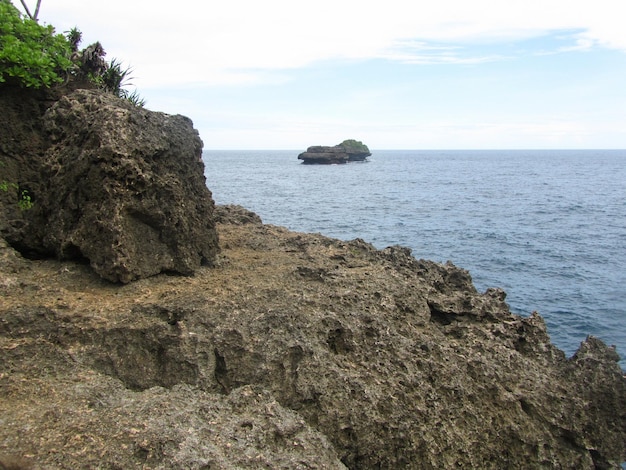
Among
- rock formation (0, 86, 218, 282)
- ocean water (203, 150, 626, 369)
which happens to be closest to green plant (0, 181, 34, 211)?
rock formation (0, 86, 218, 282)

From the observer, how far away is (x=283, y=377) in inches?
258

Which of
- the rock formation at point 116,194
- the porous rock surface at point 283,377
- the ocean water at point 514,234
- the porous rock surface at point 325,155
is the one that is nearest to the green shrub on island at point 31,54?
the rock formation at point 116,194

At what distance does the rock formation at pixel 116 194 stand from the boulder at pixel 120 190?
14mm

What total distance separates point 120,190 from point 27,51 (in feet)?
10.6

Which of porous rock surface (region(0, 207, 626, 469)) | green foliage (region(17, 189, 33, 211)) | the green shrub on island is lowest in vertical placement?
porous rock surface (region(0, 207, 626, 469))

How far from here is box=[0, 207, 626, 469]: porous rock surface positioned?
17.0ft

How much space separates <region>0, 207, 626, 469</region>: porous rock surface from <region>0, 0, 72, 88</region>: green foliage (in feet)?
10.3

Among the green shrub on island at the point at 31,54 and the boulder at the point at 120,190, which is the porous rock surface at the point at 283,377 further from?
the green shrub on island at the point at 31,54

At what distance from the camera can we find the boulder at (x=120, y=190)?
7496 millimetres

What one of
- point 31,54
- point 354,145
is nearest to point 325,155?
point 354,145

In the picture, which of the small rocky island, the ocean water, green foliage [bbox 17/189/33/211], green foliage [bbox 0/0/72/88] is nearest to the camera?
green foliage [bbox 0/0/72/88]

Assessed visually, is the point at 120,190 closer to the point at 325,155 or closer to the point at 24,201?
the point at 24,201

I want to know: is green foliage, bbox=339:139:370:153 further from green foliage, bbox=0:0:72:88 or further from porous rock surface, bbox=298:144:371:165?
green foliage, bbox=0:0:72:88

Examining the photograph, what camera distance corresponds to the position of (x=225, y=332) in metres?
6.66
